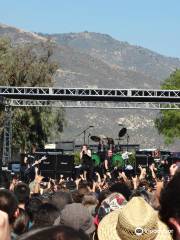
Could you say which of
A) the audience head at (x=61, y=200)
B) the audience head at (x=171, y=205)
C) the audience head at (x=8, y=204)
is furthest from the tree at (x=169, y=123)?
the audience head at (x=171, y=205)

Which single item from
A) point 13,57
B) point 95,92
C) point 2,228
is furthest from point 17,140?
point 2,228

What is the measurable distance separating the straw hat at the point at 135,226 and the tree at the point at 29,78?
39535 mm

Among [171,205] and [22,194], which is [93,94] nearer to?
[22,194]

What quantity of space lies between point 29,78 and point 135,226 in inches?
1619

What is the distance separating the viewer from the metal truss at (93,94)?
3047cm

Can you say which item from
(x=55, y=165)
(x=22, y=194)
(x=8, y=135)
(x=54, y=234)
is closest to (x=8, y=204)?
(x=22, y=194)

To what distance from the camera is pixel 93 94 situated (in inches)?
1208

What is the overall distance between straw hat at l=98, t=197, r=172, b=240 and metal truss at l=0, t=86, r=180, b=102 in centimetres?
2610

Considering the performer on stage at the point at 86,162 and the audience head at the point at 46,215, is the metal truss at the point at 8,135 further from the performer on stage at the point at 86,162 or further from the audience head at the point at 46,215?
the audience head at the point at 46,215

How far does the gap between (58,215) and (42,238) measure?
4643 millimetres

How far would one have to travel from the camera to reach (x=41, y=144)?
47031mm

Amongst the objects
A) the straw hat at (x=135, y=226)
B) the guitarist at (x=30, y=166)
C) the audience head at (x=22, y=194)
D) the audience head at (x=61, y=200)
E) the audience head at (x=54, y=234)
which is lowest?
the guitarist at (x=30, y=166)

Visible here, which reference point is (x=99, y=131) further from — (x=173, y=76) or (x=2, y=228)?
(x=2, y=228)

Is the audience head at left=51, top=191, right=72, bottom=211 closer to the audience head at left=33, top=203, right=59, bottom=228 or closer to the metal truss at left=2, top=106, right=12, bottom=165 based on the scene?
the audience head at left=33, top=203, right=59, bottom=228
